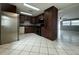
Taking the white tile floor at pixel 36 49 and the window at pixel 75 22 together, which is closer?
the white tile floor at pixel 36 49

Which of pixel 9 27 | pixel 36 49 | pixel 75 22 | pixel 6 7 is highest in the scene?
pixel 6 7

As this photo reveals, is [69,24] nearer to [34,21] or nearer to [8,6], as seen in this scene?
[34,21]

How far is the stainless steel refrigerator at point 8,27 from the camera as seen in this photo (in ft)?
15.0

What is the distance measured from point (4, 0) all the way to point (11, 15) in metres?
3.28

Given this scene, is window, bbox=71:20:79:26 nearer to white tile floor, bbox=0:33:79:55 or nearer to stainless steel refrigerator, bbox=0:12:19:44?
white tile floor, bbox=0:33:79:55

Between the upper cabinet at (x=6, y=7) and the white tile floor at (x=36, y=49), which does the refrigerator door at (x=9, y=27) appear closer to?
the upper cabinet at (x=6, y=7)

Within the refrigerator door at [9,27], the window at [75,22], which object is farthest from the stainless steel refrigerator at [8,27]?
the window at [75,22]

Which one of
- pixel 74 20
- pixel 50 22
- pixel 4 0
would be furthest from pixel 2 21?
pixel 74 20

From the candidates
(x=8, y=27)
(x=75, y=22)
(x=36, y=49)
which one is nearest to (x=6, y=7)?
(x=8, y=27)

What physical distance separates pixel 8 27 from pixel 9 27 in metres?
0.08

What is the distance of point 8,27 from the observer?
489 centimetres

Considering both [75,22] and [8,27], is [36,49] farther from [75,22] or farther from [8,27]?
[75,22]

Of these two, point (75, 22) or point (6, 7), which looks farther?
point (75, 22)

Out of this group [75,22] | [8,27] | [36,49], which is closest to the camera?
[36,49]
